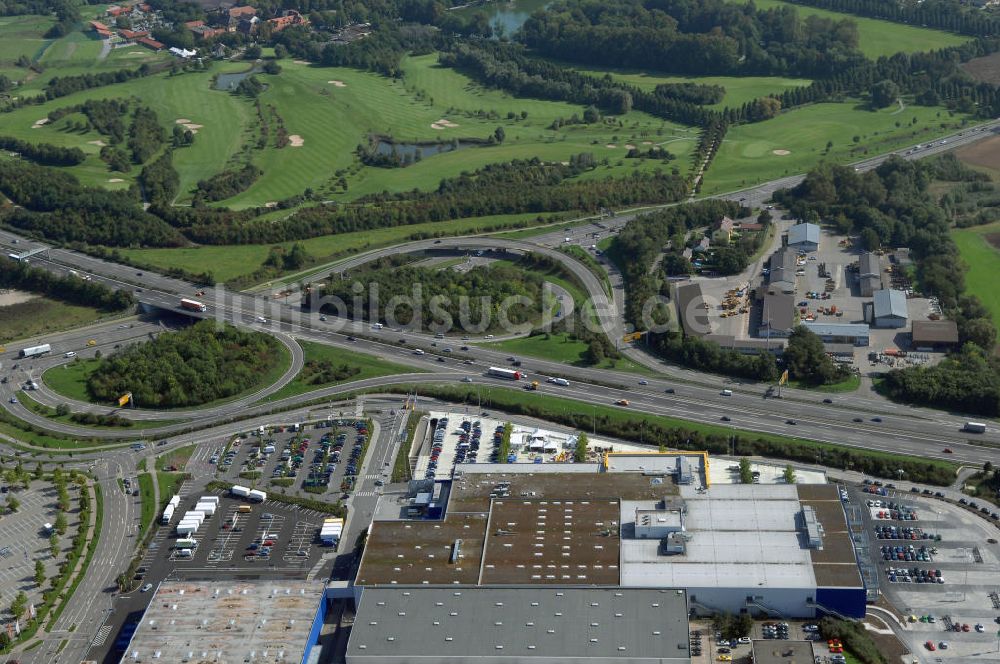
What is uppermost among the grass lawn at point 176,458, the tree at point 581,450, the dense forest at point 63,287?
the tree at point 581,450

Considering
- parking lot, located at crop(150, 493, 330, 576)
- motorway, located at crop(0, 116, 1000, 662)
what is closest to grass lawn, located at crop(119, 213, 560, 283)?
motorway, located at crop(0, 116, 1000, 662)

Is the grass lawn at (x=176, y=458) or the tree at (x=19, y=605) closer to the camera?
the tree at (x=19, y=605)

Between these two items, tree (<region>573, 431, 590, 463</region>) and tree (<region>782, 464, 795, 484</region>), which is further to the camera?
tree (<region>573, 431, 590, 463</region>)

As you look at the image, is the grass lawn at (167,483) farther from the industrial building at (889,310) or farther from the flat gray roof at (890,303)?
the flat gray roof at (890,303)

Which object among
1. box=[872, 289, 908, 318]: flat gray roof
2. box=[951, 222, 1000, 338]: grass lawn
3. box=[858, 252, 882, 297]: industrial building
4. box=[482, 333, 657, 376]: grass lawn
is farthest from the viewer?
box=[858, 252, 882, 297]: industrial building

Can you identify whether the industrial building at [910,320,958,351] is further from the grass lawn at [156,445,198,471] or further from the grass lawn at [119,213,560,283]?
the grass lawn at [156,445,198,471]

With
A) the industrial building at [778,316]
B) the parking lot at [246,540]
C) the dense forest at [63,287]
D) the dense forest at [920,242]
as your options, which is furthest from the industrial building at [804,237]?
the dense forest at [63,287]

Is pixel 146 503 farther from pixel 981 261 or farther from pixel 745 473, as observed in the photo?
pixel 981 261

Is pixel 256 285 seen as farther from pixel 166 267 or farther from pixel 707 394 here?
pixel 707 394
